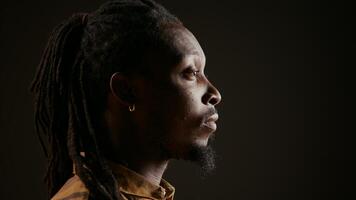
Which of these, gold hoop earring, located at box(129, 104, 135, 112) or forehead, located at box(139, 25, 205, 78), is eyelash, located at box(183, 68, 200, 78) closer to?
forehead, located at box(139, 25, 205, 78)

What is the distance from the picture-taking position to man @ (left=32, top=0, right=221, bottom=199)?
1354mm

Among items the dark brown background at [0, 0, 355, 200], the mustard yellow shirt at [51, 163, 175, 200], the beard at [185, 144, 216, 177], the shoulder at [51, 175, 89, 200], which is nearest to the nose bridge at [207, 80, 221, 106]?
the beard at [185, 144, 216, 177]

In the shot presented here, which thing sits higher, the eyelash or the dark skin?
the eyelash

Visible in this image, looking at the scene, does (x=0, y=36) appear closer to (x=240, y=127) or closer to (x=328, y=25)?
(x=240, y=127)

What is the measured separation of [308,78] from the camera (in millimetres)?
2516

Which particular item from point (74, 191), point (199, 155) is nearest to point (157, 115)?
point (199, 155)

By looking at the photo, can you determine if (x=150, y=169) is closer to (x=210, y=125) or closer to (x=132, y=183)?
(x=132, y=183)

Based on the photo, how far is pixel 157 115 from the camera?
136 centimetres

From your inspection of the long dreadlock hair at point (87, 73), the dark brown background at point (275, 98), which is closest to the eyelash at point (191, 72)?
the long dreadlock hair at point (87, 73)

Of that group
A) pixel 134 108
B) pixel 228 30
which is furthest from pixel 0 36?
pixel 134 108

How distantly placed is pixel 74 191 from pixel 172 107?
1.00ft

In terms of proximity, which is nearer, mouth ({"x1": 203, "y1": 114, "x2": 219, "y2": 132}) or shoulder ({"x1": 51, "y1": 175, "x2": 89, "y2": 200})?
shoulder ({"x1": 51, "y1": 175, "x2": 89, "y2": 200})

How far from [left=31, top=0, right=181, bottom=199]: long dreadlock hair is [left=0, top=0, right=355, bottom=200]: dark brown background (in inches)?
39.5

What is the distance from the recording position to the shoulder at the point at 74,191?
49.0 inches
